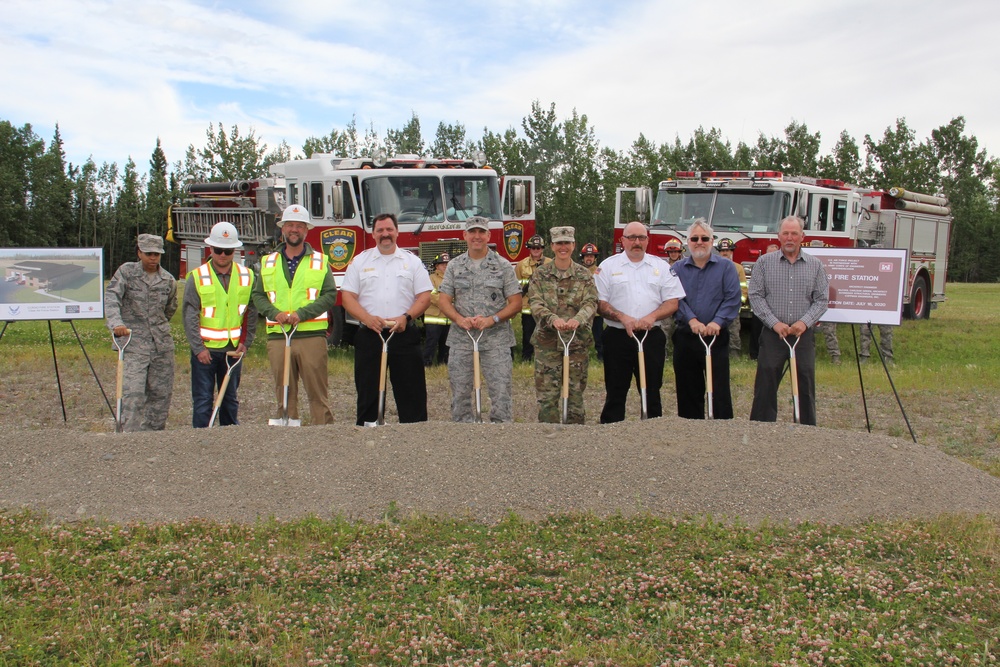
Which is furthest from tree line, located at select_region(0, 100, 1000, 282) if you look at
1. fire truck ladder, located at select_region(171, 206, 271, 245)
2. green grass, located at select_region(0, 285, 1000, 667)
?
green grass, located at select_region(0, 285, 1000, 667)

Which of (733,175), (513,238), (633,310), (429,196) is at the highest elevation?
(733,175)

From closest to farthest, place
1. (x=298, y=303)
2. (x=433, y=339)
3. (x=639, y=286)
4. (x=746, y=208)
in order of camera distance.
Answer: (x=298, y=303) → (x=639, y=286) → (x=433, y=339) → (x=746, y=208)

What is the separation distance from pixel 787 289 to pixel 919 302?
1365 cm

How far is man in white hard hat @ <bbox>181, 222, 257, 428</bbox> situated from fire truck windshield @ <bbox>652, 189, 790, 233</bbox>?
8.53 m

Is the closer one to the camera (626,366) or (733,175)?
(626,366)

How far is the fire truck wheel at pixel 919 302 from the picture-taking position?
19250mm

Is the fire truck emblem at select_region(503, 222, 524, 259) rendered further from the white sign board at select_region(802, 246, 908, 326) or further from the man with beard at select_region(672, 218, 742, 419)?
the man with beard at select_region(672, 218, 742, 419)

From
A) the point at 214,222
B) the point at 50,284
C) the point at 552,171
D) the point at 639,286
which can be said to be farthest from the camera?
the point at 552,171

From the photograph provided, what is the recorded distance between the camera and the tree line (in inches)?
1631

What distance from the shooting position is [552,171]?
44375mm

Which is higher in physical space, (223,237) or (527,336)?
(223,237)

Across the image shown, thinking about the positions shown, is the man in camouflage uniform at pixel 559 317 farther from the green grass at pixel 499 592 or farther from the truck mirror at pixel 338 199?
the truck mirror at pixel 338 199

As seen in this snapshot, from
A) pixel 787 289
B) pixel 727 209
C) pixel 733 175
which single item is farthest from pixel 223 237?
pixel 733 175

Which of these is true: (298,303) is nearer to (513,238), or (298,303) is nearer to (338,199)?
(338,199)
